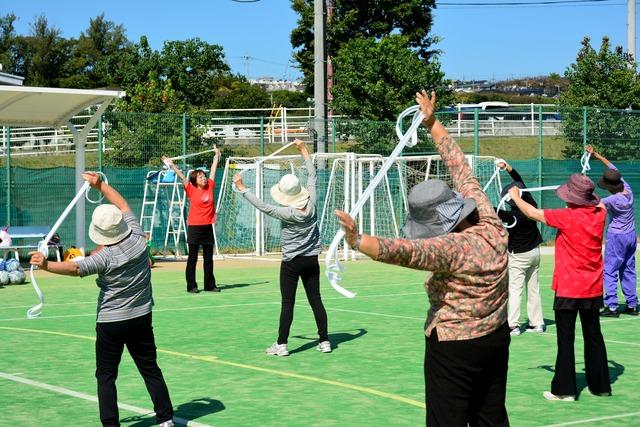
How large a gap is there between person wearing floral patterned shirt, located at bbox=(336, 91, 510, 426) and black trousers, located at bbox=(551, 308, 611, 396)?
3.50 meters

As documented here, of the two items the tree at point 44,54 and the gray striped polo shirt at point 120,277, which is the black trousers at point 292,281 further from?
the tree at point 44,54

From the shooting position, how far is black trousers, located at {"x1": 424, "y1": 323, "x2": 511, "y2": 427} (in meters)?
5.86

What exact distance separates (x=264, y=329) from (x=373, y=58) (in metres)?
26.2

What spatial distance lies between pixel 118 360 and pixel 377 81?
3116 cm

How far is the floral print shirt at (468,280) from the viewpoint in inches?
228

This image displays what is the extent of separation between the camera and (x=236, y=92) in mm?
66625

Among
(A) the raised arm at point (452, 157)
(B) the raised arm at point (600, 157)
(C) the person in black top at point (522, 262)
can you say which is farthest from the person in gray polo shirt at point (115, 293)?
(C) the person in black top at point (522, 262)

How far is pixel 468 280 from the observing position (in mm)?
5902

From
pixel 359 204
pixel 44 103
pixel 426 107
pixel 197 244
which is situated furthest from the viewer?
pixel 44 103

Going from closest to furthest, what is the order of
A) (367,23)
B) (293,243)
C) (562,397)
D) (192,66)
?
(562,397)
(293,243)
(192,66)
(367,23)

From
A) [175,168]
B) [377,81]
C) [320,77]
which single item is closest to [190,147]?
[320,77]

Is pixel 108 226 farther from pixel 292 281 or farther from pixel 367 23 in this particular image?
pixel 367 23

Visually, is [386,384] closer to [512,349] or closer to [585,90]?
[512,349]

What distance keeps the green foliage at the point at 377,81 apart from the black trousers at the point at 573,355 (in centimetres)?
2872
